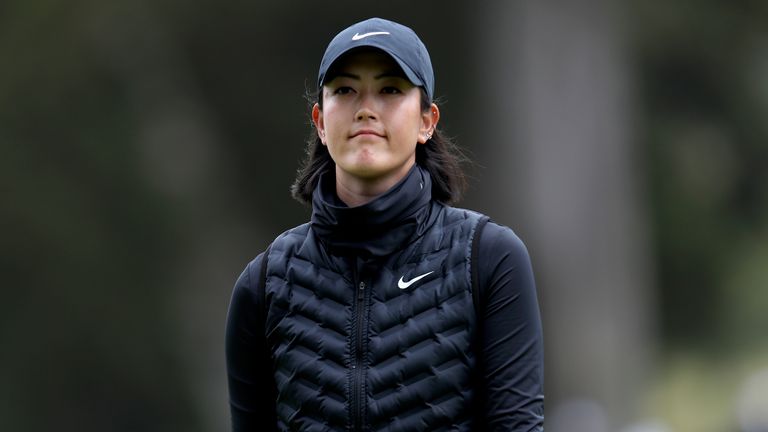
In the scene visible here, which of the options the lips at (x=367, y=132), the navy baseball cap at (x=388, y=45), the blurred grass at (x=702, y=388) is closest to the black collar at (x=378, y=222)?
the lips at (x=367, y=132)

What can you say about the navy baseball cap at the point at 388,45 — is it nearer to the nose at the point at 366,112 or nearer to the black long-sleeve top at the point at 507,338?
the nose at the point at 366,112

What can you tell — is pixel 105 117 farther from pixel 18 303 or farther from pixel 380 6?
pixel 380 6

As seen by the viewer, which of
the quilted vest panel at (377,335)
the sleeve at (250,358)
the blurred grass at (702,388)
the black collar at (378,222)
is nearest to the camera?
the quilted vest panel at (377,335)

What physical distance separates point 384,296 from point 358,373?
16cm

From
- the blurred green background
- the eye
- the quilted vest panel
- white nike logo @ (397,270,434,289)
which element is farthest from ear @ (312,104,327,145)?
the blurred green background

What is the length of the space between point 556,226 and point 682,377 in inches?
188

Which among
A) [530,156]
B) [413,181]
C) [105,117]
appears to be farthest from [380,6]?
[413,181]

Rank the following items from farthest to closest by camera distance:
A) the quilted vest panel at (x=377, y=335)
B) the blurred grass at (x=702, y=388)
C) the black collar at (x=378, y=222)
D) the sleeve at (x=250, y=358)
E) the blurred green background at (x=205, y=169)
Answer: the blurred grass at (x=702, y=388), the blurred green background at (x=205, y=169), the sleeve at (x=250, y=358), the black collar at (x=378, y=222), the quilted vest panel at (x=377, y=335)

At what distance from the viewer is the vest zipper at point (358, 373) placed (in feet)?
11.1

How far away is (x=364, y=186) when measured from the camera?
11.8 feet

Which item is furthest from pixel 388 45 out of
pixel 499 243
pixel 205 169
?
pixel 205 169

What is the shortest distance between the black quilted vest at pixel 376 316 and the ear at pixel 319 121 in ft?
0.42

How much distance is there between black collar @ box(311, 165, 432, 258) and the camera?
3.49 meters

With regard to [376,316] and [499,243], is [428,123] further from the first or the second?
[376,316]
